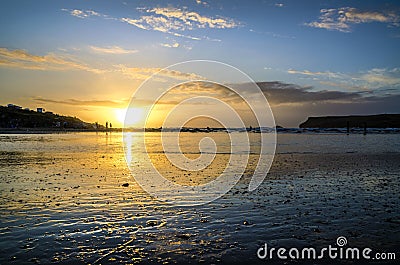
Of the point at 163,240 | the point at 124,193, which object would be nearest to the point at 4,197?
the point at 124,193

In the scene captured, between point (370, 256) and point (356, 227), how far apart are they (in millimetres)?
2799

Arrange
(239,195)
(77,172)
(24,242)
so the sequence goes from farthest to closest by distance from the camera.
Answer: (77,172) < (239,195) < (24,242)

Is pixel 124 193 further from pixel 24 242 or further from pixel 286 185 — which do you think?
pixel 286 185

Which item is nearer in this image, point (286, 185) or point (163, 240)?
point (163, 240)

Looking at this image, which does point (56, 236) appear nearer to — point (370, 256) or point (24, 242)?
point (24, 242)

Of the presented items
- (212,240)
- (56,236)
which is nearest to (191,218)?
(212,240)

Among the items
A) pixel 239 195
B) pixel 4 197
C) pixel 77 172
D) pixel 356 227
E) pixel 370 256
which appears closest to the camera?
pixel 370 256

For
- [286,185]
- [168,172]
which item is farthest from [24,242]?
[168,172]

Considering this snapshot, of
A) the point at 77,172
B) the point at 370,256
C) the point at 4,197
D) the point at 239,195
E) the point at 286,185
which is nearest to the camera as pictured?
the point at 370,256

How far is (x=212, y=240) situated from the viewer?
35.3 ft

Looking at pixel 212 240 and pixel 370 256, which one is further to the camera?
pixel 212 240

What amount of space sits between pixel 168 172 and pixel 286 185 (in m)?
10.3

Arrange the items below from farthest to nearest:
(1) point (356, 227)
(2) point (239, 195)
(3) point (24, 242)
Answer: (2) point (239, 195) → (1) point (356, 227) → (3) point (24, 242)

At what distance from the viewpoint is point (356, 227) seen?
478 inches
